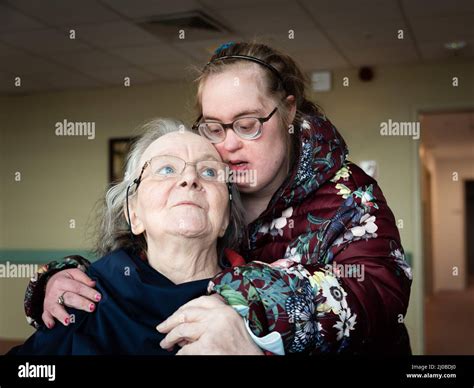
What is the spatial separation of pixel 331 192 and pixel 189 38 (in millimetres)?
1974

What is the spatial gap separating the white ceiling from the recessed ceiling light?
4 cm

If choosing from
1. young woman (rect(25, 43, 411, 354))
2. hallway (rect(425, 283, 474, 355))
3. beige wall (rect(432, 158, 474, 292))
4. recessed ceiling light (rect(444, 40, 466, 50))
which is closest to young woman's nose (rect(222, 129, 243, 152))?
young woman (rect(25, 43, 411, 354))

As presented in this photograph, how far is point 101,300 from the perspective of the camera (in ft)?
2.76

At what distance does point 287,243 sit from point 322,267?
6.5 inches

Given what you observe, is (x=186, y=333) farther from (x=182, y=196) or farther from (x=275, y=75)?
(x=275, y=75)

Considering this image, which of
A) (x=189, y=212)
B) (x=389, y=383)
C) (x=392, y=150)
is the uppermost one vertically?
(x=392, y=150)

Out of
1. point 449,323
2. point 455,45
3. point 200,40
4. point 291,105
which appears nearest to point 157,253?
point 291,105

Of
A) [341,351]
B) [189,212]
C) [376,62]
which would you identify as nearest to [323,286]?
[341,351]

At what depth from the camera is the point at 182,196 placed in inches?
32.8

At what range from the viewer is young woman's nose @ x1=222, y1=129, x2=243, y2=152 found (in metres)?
0.90

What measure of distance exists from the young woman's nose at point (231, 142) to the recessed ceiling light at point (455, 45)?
2187 mm

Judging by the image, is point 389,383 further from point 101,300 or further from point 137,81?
point 137,81

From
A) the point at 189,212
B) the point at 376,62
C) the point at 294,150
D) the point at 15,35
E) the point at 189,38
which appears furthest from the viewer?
the point at 376,62

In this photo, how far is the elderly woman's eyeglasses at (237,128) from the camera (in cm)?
91
